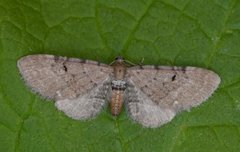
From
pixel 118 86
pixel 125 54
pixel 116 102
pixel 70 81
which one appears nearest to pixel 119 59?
pixel 125 54

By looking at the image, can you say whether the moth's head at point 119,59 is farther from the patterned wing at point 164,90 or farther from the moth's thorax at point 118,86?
the patterned wing at point 164,90

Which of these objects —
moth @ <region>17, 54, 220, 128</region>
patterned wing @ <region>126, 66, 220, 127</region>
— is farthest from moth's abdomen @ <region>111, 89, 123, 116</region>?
patterned wing @ <region>126, 66, 220, 127</region>

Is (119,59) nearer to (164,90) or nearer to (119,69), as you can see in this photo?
(119,69)

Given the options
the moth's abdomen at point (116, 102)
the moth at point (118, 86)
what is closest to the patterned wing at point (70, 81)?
the moth at point (118, 86)

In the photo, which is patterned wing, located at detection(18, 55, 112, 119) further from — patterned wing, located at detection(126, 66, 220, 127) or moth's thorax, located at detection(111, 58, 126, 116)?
patterned wing, located at detection(126, 66, 220, 127)

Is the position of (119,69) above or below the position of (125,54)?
below

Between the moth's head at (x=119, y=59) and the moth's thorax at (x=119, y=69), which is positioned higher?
the moth's head at (x=119, y=59)
